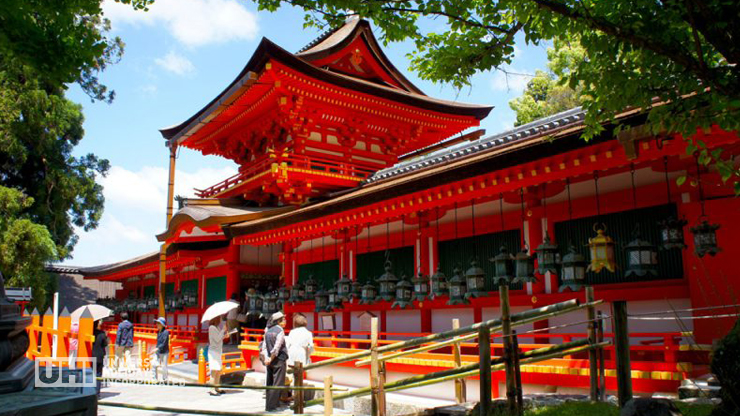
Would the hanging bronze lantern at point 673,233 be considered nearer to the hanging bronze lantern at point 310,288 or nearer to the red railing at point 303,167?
the hanging bronze lantern at point 310,288

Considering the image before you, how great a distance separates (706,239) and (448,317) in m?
5.42

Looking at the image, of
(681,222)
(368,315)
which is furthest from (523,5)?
(368,315)

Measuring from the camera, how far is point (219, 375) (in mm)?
13461

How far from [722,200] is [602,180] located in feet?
5.97

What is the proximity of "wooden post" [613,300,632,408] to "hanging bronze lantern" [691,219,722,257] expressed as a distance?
10.8 feet

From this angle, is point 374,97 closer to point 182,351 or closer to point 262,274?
point 262,274

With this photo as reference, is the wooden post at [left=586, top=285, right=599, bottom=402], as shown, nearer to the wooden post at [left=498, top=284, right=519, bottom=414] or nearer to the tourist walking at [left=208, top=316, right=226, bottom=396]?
the wooden post at [left=498, top=284, right=519, bottom=414]

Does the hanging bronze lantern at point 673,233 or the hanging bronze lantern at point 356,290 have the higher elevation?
the hanging bronze lantern at point 673,233

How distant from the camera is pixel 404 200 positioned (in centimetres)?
1043

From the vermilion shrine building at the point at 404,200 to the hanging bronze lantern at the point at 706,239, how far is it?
27cm

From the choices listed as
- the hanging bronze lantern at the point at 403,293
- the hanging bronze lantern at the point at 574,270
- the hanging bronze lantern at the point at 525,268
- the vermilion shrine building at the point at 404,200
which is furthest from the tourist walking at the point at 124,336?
the hanging bronze lantern at the point at 574,270

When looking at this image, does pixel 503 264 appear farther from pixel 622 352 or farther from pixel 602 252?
pixel 622 352

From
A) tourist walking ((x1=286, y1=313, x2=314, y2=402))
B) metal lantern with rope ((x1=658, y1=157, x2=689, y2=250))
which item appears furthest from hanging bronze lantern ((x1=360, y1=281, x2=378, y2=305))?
metal lantern with rope ((x1=658, y1=157, x2=689, y2=250))

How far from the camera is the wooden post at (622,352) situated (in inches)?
185
